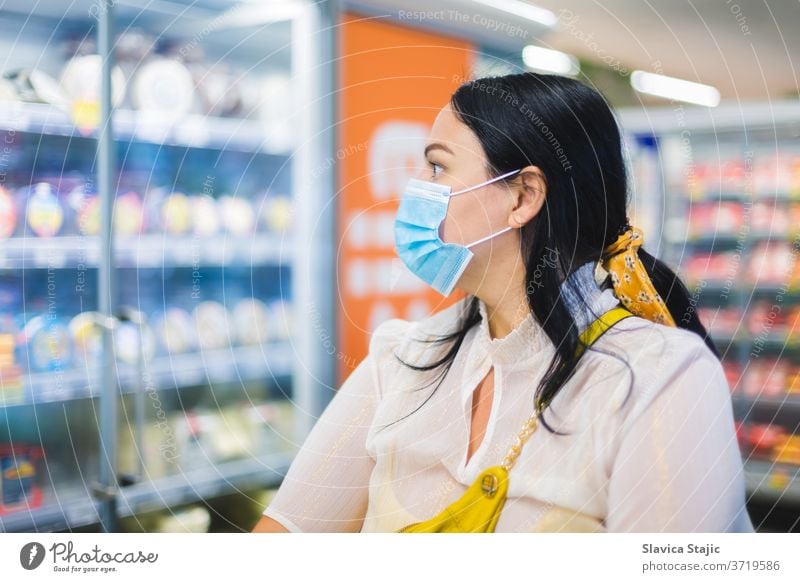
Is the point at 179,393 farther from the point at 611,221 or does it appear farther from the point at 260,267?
the point at 611,221

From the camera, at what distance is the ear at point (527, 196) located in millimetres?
1094

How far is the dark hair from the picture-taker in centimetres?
104

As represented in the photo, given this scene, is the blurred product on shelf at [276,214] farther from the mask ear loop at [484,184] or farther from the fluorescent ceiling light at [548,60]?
the mask ear loop at [484,184]

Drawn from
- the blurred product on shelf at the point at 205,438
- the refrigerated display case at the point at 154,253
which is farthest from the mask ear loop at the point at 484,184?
the blurred product on shelf at the point at 205,438

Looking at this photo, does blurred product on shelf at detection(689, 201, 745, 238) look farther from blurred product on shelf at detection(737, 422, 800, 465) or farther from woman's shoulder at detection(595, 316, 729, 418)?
woman's shoulder at detection(595, 316, 729, 418)

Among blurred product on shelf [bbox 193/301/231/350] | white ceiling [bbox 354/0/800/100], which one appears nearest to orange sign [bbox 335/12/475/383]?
blurred product on shelf [bbox 193/301/231/350]

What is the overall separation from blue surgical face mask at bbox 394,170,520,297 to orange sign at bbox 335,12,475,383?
3.02ft

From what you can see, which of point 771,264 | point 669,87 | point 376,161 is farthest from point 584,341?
point 771,264

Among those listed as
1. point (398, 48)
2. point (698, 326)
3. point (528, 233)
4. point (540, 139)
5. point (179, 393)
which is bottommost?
point (179, 393)

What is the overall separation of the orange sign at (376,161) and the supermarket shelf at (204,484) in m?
0.36
